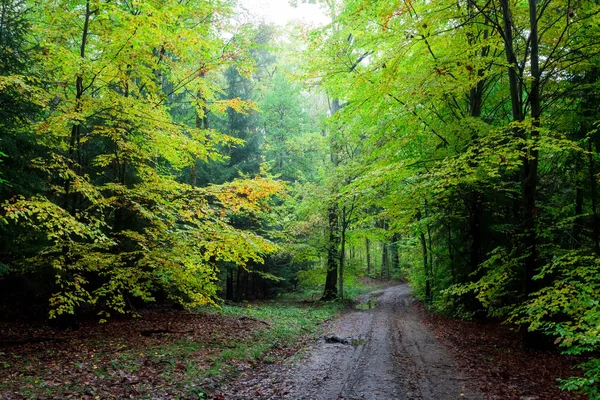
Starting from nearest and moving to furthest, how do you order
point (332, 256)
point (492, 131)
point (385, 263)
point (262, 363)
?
1. point (492, 131)
2. point (262, 363)
3. point (332, 256)
4. point (385, 263)

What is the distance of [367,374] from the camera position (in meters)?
7.66

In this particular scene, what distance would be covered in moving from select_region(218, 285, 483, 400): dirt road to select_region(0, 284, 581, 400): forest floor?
0.07 ft

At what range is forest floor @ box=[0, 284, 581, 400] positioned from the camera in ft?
20.8

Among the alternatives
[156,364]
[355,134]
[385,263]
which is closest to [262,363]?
[156,364]

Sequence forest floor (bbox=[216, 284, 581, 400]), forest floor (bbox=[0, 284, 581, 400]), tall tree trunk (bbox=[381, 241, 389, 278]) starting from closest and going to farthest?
1. forest floor (bbox=[0, 284, 581, 400])
2. forest floor (bbox=[216, 284, 581, 400])
3. tall tree trunk (bbox=[381, 241, 389, 278])

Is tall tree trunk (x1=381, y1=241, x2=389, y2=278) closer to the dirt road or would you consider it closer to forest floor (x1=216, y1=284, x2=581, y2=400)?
forest floor (x1=216, y1=284, x2=581, y2=400)

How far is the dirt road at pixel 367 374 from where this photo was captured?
6562mm

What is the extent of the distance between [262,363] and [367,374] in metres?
2.66

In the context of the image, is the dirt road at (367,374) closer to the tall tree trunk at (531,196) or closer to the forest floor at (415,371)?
the forest floor at (415,371)

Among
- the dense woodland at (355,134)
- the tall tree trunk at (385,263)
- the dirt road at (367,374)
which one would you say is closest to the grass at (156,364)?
the dirt road at (367,374)

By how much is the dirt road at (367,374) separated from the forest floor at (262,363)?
0.02m

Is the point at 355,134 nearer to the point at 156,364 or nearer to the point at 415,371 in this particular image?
the point at 415,371

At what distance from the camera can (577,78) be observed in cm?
976

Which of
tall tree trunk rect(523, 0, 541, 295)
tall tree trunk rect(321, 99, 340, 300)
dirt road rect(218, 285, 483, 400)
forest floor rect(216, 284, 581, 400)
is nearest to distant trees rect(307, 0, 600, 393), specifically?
tall tree trunk rect(523, 0, 541, 295)
